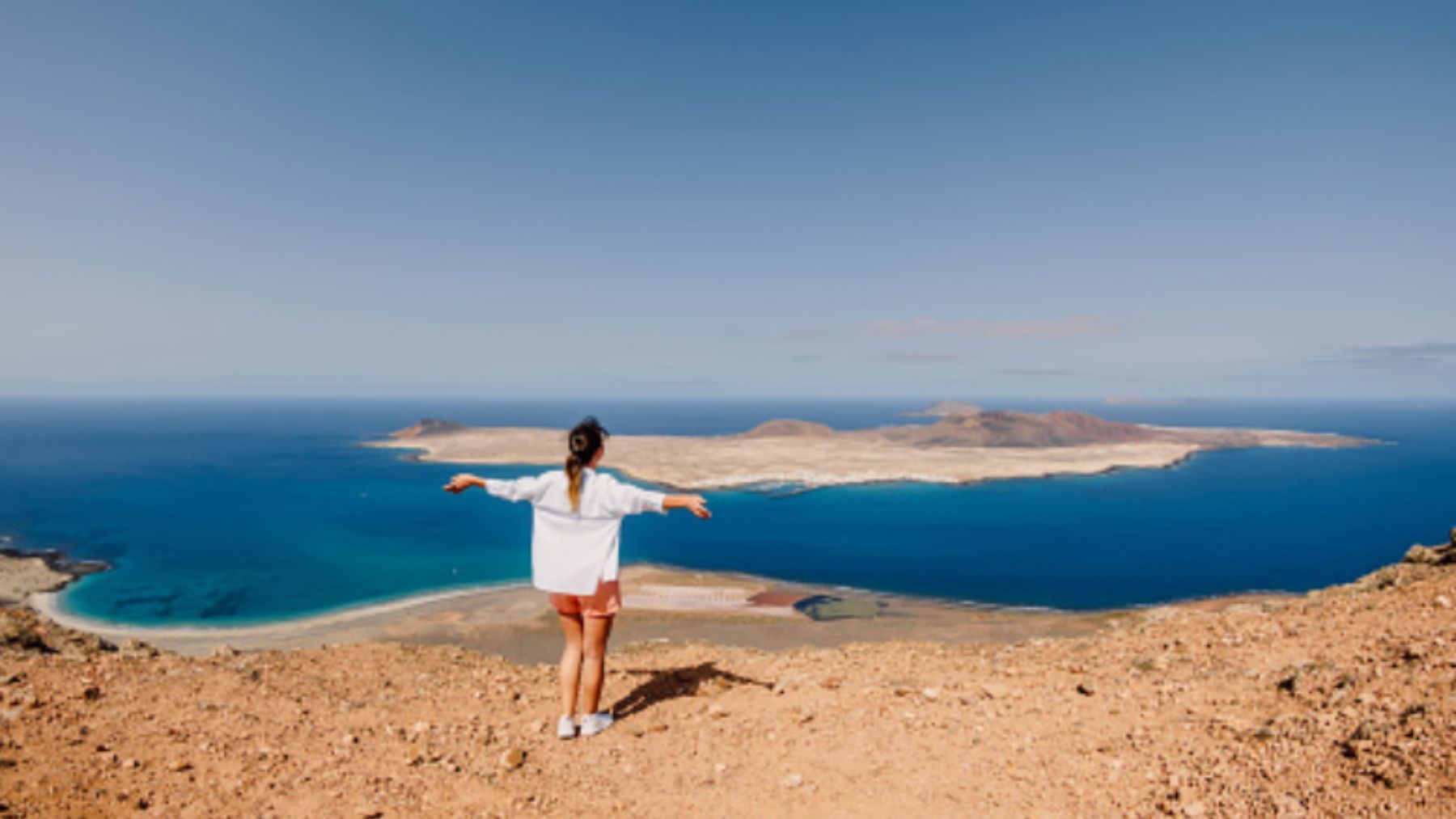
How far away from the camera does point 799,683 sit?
6910 millimetres

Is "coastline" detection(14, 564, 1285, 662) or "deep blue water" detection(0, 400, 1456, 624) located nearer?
"coastline" detection(14, 564, 1285, 662)

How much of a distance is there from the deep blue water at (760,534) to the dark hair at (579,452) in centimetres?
3773

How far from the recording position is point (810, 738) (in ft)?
17.7

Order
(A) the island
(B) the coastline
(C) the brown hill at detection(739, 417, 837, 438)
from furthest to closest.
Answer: (C) the brown hill at detection(739, 417, 837, 438)
(A) the island
(B) the coastline

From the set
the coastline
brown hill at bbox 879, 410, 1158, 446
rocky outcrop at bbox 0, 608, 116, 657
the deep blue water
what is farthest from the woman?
brown hill at bbox 879, 410, 1158, 446

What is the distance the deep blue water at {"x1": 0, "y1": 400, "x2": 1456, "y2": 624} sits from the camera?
40.4 metres

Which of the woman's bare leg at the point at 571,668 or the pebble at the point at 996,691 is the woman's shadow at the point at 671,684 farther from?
the pebble at the point at 996,691

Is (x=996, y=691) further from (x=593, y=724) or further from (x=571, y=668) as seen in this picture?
(x=571, y=668)

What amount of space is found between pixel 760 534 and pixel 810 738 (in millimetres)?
51227

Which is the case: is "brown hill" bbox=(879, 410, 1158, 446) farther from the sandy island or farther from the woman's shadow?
the woman's shadow

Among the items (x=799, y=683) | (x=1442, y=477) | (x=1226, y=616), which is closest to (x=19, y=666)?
(x=799, y=683)

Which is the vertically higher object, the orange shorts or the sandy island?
the orange shorts

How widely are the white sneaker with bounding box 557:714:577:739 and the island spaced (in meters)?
71.4

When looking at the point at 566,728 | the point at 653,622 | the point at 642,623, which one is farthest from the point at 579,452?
the point at 653,622
